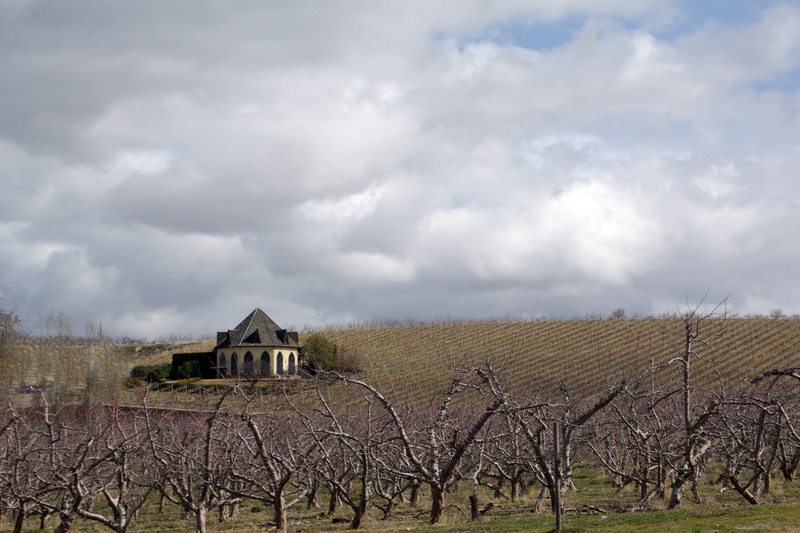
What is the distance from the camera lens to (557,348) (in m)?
60.5

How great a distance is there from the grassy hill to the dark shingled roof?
5.58m

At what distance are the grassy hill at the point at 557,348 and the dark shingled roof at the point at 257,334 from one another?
220 inches

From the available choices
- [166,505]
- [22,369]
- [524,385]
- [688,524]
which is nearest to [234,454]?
[166,505]

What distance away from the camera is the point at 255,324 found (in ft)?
207

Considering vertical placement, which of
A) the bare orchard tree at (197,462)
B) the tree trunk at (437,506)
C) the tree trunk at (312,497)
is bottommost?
the tree trunk at (312,497)

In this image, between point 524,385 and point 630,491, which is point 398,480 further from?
point 524,385

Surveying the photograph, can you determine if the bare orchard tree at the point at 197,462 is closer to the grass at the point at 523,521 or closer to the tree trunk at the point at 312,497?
the grass at the point at 523,521

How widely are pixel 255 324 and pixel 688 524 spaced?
5407 cm

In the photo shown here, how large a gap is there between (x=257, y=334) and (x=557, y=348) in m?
25.0

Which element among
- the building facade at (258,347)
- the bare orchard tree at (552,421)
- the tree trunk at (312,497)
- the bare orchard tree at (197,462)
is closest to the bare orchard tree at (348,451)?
the tree trunk at (312,497)

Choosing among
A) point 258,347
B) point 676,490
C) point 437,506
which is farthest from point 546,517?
point 258,347

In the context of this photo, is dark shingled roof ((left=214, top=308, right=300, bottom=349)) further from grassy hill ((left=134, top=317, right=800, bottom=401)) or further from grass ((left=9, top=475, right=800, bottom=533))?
grass ((left=9, top=475, right=800, bottom=533))

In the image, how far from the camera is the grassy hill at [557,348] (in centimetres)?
5053

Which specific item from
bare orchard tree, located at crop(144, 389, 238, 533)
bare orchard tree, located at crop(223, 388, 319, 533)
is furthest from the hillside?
bare orchard tree, located at crop(144, 389, 238, 533)
